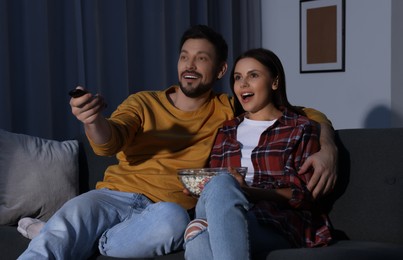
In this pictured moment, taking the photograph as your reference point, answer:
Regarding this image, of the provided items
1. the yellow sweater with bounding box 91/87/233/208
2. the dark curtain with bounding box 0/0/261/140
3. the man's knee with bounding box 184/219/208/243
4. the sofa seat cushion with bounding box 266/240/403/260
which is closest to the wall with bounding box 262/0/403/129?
the dark curtain with bounding box 0/0/261/140

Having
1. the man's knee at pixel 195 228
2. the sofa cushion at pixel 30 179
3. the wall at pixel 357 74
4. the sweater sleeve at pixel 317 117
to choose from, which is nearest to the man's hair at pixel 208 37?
the sweater sleeve at pixel 317 117

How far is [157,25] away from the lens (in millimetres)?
4219

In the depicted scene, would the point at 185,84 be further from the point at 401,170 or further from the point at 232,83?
the point at 401,170

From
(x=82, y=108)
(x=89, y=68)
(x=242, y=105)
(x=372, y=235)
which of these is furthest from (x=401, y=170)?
(x=89, y=68)

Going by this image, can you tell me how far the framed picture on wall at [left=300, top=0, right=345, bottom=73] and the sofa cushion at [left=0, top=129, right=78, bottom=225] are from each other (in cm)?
238

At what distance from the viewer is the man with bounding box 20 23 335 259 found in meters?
2.04

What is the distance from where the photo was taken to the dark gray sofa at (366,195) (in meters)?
2.20

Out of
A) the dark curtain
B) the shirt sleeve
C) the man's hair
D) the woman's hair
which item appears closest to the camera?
the shirt sleeve

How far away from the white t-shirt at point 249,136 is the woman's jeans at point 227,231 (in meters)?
0.36

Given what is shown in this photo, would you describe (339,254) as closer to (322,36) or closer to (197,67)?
(197,67)

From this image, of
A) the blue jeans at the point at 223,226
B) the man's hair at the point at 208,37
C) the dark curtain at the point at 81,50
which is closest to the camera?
the blue jeans at the point at 223,226

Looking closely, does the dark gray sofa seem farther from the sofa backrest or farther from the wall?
the wall

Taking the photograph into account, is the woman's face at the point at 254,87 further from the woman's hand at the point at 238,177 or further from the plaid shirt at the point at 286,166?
the woman's hand at the point at 238,177

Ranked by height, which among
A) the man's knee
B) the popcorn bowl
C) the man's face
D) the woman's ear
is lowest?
the man's knee
